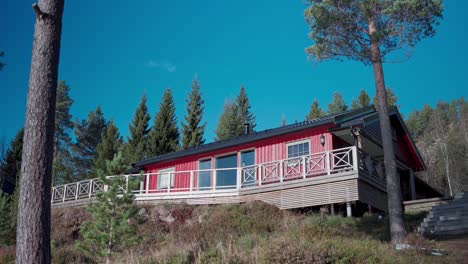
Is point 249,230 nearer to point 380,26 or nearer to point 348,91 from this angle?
point 380,26

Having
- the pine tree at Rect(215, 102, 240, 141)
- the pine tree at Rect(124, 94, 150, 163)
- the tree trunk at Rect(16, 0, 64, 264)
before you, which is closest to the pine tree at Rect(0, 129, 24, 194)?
the pine tree at Rect(124, 94, 150, 163)

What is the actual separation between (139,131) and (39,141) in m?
28.5

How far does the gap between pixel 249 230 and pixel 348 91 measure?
3656 cm

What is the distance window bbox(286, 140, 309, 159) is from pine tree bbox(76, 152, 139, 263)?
748 cm

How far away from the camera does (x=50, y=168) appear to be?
21.6 ft

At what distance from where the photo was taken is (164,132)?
3369 centimetres

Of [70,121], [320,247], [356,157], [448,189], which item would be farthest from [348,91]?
[320,247]

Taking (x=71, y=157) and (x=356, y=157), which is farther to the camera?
(x=71, y=157)

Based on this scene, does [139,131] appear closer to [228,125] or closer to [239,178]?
[228,125]

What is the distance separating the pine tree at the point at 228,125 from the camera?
39419 mm

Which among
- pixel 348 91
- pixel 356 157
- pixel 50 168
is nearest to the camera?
pixel 50 168

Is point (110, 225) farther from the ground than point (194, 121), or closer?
closer

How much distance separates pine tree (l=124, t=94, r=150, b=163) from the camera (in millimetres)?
32734

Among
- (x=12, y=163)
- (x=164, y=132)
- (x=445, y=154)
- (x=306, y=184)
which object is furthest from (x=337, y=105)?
(x=306, y=184)
